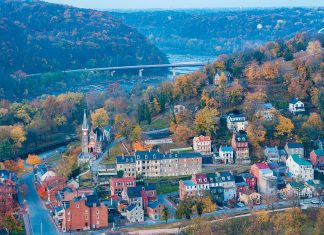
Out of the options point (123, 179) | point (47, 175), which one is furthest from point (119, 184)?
point (47, 175)

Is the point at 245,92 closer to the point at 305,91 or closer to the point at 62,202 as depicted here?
the point at 305,91

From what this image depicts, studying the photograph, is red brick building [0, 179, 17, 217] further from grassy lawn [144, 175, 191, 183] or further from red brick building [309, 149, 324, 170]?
red brick building [309, 149, 324, 170]

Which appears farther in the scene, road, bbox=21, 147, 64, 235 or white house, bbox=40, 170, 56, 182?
white house, bbox=40, 170, 56, 182

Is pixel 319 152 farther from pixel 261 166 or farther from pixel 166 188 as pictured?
pixel 166 188

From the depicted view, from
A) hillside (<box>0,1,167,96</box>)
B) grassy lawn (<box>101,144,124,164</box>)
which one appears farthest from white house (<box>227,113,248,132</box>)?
hillside (<box>0,1,167,96</box>)

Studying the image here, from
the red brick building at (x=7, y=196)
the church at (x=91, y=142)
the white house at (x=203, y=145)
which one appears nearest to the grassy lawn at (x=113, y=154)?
the church at (x=91, y=142)

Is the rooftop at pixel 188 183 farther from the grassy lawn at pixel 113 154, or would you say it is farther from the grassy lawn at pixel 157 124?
the grassy lawn at pixel 157 124
